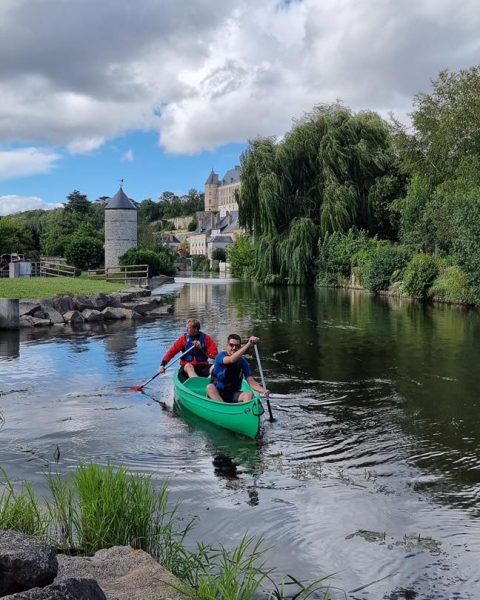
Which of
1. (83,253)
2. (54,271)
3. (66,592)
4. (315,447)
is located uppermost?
(83,253)

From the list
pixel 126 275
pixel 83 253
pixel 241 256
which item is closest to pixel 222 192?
pixel 241 256

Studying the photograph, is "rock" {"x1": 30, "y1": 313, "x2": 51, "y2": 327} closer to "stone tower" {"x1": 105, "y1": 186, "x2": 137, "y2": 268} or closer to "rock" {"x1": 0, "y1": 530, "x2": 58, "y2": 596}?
"rock" {"x1": 0, "y1": 530, "x2": 58, "y2": 596}

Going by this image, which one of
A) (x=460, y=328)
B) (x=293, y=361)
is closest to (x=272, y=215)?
(x=460, y=328)

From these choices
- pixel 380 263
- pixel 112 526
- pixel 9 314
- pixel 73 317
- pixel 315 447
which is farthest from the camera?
pixel 380 263

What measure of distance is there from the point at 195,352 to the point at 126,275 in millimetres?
36660

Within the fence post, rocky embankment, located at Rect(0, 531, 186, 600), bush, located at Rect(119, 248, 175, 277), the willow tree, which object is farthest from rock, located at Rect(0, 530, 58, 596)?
bush, located at Rect(119, 248, 175, 277)

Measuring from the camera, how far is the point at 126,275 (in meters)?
48.8

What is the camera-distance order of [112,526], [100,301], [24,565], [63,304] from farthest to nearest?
[100,301]
[63,304]
[112,526]
[24,565]

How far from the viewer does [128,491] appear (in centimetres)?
534

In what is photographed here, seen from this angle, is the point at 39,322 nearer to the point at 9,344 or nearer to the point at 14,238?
the point at 9,344

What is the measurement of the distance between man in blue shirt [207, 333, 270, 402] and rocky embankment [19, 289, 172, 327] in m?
15.3

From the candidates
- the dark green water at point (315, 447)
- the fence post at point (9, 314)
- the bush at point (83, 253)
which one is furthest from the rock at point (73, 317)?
the bush at point (83, 253)

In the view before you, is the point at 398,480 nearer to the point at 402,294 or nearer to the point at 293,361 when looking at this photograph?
the point at 293,361

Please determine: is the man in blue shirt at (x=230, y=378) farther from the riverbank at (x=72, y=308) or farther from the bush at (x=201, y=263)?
the bush at (x=201, y=263)
